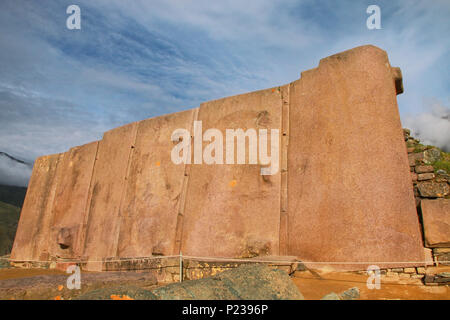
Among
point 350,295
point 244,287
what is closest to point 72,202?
point 244,287

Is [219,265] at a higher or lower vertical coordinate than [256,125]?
lower

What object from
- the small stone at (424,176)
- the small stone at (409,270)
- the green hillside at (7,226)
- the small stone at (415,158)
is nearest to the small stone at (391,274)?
the small stone at (409,270)

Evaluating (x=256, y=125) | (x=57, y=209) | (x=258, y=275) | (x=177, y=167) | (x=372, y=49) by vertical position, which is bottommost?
(x=258, y=275)

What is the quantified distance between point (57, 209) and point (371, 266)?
796cm

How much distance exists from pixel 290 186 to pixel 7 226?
55.5 feet

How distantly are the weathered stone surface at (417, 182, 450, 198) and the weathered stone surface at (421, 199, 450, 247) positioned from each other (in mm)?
105

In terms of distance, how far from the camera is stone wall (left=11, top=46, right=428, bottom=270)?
4258 mm

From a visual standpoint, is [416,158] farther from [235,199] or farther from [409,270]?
[235,199]

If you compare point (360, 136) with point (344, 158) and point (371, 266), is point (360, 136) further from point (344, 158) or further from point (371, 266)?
point (371, 266)

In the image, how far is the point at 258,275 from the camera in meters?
3.05

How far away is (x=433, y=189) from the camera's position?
436 cm

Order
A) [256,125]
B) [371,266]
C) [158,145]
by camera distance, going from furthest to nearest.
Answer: [158,145] < [256,125] < [371,266]
